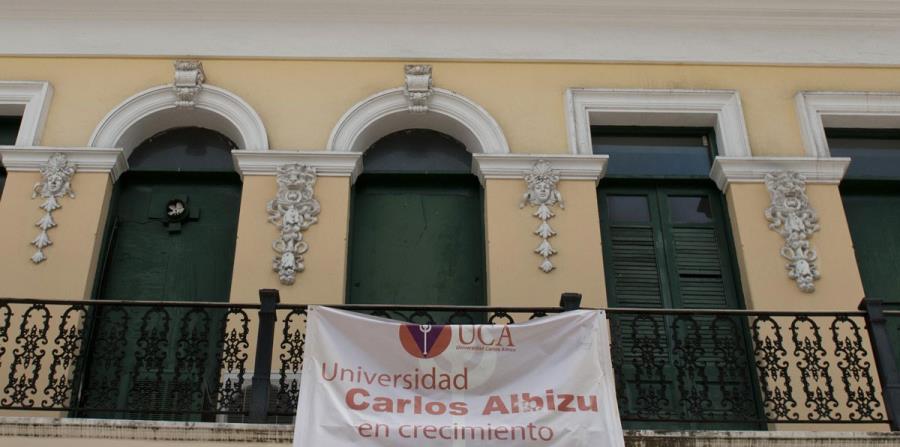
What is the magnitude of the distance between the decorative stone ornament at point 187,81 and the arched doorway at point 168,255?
47 centimetres

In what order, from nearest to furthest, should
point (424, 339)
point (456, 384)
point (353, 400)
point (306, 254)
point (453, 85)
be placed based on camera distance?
point (353, 400) < point (456, 384) < point (424, 339) < point (306, 254) < point (453, 85)

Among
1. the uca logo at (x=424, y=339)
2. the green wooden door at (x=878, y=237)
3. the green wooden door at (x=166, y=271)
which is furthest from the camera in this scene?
the green wooden door at (x=878, y=237)

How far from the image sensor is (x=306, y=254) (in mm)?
9383

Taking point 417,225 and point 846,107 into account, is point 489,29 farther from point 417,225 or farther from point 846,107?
point 846,107

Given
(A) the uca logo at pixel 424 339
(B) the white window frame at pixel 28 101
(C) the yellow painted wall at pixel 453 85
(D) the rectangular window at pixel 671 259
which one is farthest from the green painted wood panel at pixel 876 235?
(B) the white window frame at pixel 28 101

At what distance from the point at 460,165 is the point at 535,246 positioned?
4.86 ft

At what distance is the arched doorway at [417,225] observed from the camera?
9641 millimetres

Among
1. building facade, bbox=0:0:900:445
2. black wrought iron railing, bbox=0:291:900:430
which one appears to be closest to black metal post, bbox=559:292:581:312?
black wrought iron railing, bbox=0:291:900:430

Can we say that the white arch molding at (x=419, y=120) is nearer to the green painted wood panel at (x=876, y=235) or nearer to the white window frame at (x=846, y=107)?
the white window frame at (x=846, y=107)

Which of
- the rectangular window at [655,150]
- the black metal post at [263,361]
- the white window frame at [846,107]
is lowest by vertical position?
the black metal post at [263,361]

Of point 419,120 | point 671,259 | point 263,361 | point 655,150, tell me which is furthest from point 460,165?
point 263,361

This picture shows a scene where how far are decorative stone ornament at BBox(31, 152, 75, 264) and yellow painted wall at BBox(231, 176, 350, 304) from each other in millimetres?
1742

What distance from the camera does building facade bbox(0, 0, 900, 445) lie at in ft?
30.3

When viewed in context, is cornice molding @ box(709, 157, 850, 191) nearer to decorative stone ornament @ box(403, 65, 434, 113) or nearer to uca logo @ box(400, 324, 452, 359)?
decorative stone ornament @ box(403, 65, 434, 113)
